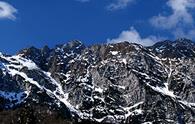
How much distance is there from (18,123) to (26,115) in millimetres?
3142

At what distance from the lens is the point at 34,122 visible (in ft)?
Answer: 374

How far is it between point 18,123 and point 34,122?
329 centimetres

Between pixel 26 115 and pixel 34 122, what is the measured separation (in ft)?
9.50

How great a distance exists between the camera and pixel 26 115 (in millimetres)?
112000

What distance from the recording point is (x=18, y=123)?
11375cm
